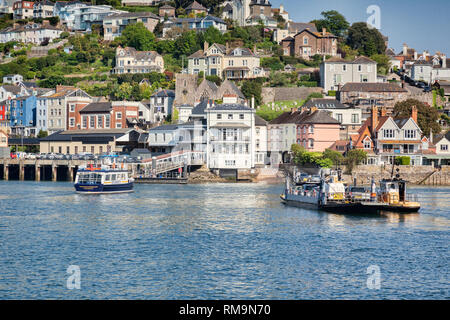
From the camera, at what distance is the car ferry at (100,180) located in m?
79.6

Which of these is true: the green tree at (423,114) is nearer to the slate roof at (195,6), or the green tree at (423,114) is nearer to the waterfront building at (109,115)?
the waterfront building at (109,115)

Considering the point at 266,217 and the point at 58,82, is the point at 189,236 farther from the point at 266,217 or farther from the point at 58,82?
the point at 58,82

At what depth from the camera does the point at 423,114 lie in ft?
378

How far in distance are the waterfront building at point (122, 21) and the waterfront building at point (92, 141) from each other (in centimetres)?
6688

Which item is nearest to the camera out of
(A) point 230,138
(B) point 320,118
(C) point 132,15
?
(A) point 230,138

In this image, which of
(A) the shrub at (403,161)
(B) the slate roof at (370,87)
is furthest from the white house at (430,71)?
(A) the shrub at (403,161)

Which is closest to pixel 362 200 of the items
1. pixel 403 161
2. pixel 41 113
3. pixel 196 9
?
pixel 403 161

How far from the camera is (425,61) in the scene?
160 meters

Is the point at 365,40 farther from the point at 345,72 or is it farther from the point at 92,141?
the point at 92,141

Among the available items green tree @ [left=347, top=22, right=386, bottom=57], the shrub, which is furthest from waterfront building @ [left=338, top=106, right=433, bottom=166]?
green tree @ [left=347, top=22, right=386, bottom=57]

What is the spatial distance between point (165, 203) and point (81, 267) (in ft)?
107

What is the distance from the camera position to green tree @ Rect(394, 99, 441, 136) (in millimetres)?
113625

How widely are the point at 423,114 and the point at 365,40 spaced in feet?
170

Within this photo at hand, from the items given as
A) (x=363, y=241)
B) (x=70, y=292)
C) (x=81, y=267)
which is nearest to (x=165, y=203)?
(x=363, y=241)
